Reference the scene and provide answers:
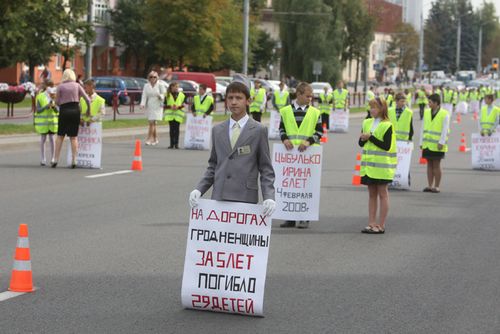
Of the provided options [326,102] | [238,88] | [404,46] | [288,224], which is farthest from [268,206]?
[404,46]

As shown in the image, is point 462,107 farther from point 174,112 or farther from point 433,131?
point 433,131

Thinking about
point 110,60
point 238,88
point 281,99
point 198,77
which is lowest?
point 281,99

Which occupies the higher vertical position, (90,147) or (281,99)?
(281,99)

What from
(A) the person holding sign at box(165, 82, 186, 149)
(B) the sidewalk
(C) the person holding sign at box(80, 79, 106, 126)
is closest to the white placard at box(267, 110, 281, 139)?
(B) the sidewalk

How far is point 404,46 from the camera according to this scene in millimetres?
122188

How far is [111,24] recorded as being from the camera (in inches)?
3002

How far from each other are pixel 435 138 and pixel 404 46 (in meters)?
105

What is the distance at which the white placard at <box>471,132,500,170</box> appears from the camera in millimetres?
23656

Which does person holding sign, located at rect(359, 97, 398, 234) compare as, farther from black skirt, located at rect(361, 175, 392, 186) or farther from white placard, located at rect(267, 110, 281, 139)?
white placard, located at rect(267, 110, 281, 139)

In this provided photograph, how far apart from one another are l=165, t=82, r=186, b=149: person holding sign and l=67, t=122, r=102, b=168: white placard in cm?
724

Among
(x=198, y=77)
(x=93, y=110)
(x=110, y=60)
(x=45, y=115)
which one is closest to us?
(x=93, y=110)

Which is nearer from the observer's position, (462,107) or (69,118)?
(69,118)

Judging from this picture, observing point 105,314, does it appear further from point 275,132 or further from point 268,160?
point 275,132

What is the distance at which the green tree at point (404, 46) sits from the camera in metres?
121
